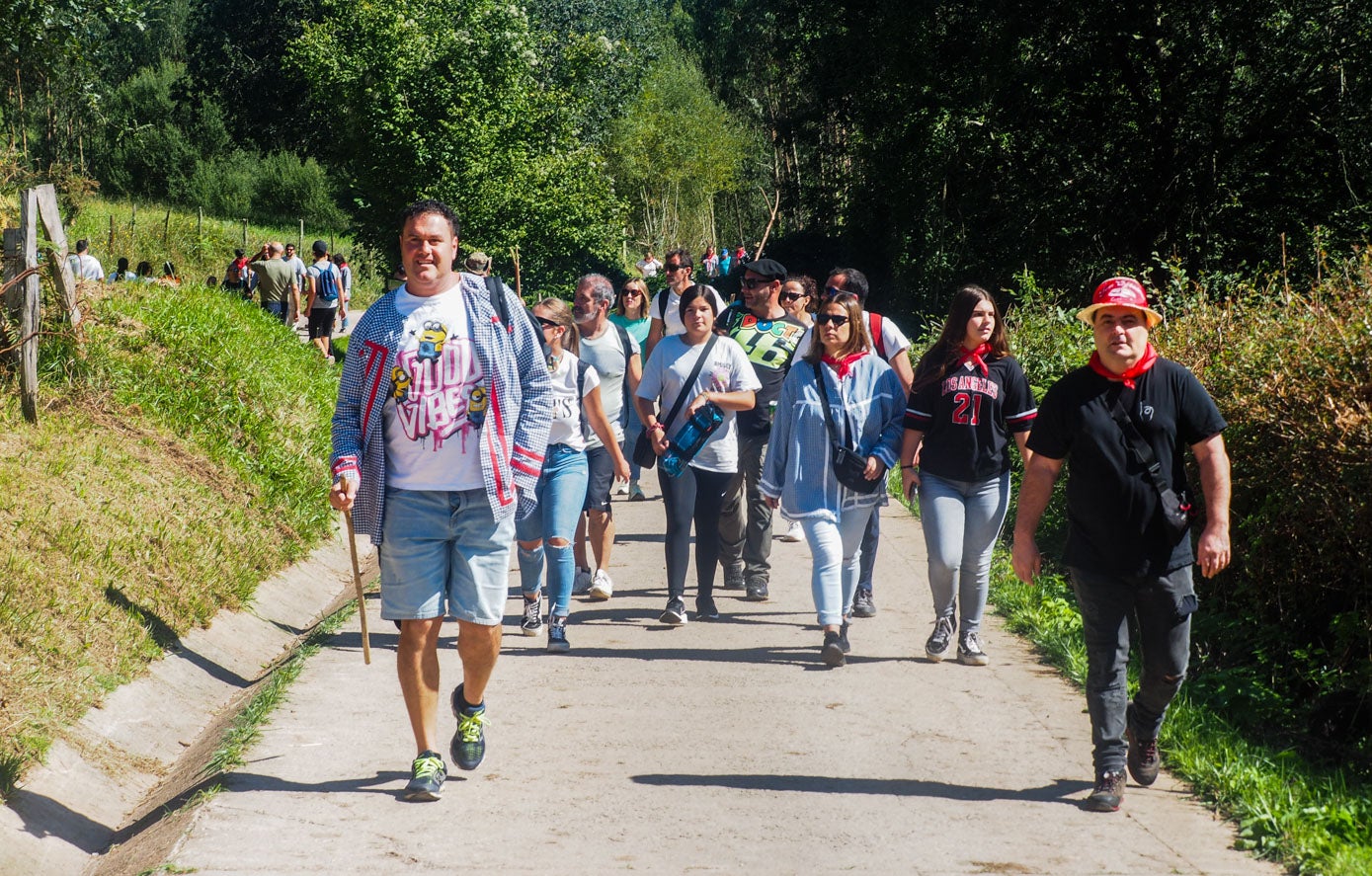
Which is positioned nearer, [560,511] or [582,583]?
[560,511]

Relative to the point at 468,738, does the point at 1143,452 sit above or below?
above

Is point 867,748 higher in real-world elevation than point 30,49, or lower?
lower

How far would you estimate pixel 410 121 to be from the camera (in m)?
22.4

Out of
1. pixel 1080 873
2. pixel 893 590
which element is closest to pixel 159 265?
pixel 893 590

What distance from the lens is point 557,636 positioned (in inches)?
295

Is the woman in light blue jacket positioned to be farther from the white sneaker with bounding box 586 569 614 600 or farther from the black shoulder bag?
the black shoulder bag

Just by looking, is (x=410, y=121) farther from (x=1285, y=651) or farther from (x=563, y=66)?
(x=1285, y=651)

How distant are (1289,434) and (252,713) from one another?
4744 millimetres

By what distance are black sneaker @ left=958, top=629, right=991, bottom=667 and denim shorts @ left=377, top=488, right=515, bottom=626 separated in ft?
9.74

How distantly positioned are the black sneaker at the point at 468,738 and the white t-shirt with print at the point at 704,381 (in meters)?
3.02

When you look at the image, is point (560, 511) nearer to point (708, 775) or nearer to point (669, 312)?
point (708, 775)

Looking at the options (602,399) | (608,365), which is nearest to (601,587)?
(602,399)

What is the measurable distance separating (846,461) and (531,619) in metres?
2.02

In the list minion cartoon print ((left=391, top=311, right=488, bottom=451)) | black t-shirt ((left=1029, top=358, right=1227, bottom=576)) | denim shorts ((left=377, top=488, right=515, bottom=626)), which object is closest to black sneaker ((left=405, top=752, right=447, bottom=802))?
denim shorts ((left=377, top=488, right=515, bottom=626))
